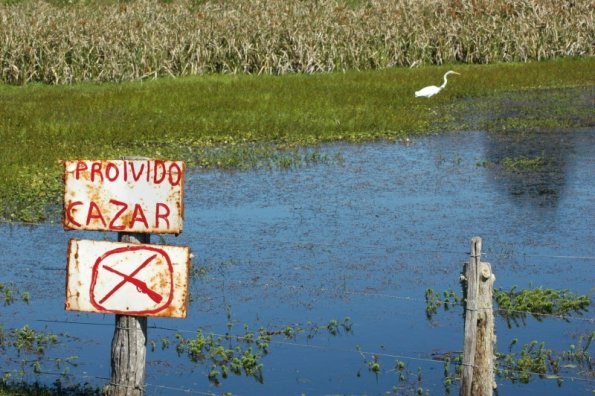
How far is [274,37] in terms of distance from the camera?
31.7 metres

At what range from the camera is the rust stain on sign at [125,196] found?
7273mm

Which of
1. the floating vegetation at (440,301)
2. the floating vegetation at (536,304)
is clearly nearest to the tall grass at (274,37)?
the floating vegetation at (440,301)

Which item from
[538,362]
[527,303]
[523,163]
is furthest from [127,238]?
[523,163]

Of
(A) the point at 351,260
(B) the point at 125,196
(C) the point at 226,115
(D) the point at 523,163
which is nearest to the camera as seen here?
(B) the point at 125,196

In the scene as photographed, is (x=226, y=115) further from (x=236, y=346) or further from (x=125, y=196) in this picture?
(x=125, y=196)

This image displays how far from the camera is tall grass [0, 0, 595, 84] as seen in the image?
29.7 metres

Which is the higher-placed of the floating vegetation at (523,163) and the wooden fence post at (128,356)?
the floating vegetation at (523,163)

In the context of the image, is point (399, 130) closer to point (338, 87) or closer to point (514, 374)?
point (338, 87)

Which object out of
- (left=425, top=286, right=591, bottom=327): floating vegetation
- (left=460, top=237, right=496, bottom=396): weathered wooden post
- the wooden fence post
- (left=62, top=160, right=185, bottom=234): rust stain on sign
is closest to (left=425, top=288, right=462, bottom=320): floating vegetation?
(left=425, top=286, right=591, bottom=327): floating vegetation

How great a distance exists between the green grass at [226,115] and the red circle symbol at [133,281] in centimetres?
836

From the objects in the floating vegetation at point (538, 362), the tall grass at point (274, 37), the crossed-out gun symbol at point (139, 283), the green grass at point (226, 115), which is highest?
the tall grass at point (274, 37)

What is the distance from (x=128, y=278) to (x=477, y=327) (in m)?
2.14

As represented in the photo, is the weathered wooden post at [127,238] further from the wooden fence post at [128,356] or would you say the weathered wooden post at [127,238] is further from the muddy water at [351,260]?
the muddy water at [351,260]

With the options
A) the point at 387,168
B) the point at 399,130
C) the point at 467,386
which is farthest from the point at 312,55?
the point at 467,386
